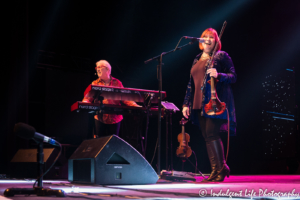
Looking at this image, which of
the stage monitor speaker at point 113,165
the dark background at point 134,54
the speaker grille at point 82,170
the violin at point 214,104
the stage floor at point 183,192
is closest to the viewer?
the stage floor at point 183,192

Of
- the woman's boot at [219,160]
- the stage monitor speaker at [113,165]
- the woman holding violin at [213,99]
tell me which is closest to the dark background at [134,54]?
the woman holding violin at [213,99]

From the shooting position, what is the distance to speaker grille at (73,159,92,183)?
9.88ft

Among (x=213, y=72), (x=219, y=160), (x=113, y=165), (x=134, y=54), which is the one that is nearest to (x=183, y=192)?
(x=113, y=165)

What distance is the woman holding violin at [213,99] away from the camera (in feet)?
11.1

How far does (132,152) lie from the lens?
3.02 meters

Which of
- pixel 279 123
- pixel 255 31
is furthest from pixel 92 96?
pixel 279 123

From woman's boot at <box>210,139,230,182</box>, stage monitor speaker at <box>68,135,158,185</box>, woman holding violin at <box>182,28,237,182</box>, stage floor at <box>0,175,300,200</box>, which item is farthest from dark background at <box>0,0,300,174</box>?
stage floor at <box>0,175,300,200</box>

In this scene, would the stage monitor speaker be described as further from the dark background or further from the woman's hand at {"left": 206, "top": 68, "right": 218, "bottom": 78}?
the dark background

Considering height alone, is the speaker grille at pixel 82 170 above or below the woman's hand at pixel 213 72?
below

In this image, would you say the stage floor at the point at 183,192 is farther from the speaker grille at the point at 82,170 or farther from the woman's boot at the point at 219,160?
the woman's boot at the point at 219,160

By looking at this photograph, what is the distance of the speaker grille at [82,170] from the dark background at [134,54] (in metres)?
2.46

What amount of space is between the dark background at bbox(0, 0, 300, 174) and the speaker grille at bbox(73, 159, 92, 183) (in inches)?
96.8

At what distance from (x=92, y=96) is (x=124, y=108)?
42cm

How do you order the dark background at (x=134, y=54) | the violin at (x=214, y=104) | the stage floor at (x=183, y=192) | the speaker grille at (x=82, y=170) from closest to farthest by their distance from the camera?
the stage floor at (x=183, y=192) → the speaker grille at (x=82, y=170) → the violin at (x=214, y=104) → the dark background at (x=134, y=54)
